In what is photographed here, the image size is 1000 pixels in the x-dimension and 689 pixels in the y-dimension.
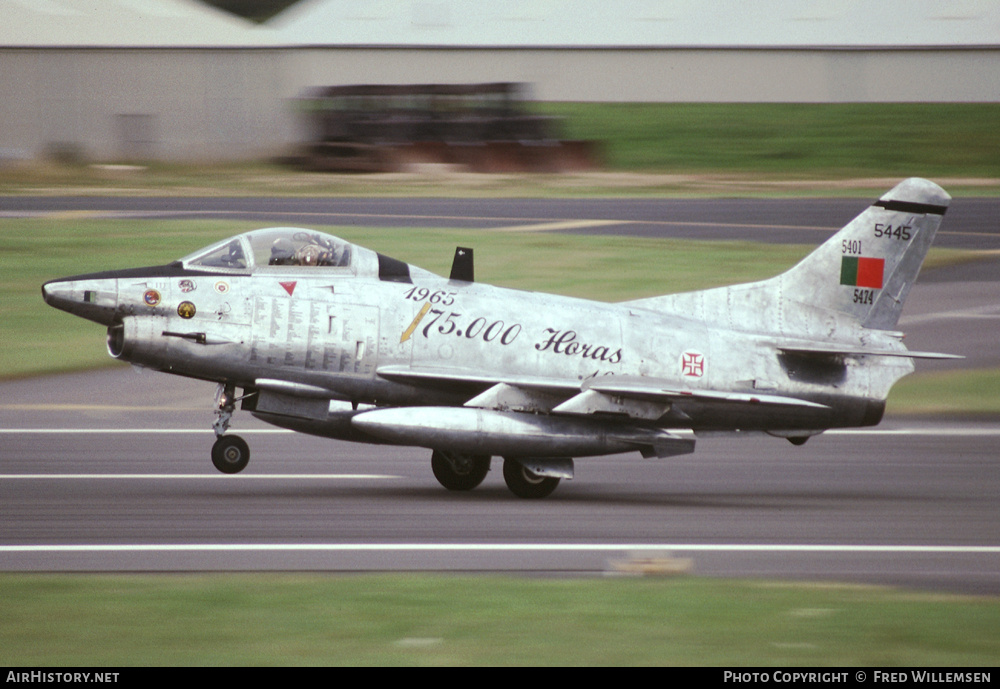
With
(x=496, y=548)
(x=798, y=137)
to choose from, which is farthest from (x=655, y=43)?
(x=496, y=548)

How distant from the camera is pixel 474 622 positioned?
27.5 feet

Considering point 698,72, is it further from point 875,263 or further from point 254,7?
point 875,263

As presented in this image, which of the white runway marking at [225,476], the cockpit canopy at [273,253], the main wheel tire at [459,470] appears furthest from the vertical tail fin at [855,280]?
the white runway marking at [225,476]

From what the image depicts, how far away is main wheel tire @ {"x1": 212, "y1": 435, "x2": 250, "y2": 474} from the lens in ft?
41.9

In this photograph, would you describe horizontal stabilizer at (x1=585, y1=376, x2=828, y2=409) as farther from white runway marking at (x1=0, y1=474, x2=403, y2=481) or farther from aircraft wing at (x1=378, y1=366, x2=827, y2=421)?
white runway marking at (x1=0, y1=474, x2=403, y2=481)

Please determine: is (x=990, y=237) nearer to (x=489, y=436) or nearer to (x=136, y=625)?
(x=489, y=436)

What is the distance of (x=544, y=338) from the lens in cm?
1329

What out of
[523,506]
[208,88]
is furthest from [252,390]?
[208,88]

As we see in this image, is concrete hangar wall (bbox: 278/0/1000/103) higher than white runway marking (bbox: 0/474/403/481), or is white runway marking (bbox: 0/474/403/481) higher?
concrete hangar wall (bbox: 278/0/1000/103)

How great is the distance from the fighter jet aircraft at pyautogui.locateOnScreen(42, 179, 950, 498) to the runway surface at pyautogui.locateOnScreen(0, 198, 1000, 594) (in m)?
0.66

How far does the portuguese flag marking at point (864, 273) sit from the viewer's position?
14.1 m

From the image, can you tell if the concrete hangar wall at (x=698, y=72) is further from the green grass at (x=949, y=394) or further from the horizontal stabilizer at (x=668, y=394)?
the horizontal stabilizer at (x=668, y=394)

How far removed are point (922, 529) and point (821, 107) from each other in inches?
1830

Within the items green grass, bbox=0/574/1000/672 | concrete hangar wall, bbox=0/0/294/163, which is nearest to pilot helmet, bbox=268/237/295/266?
green grass, bbox=0/574/1000/672
